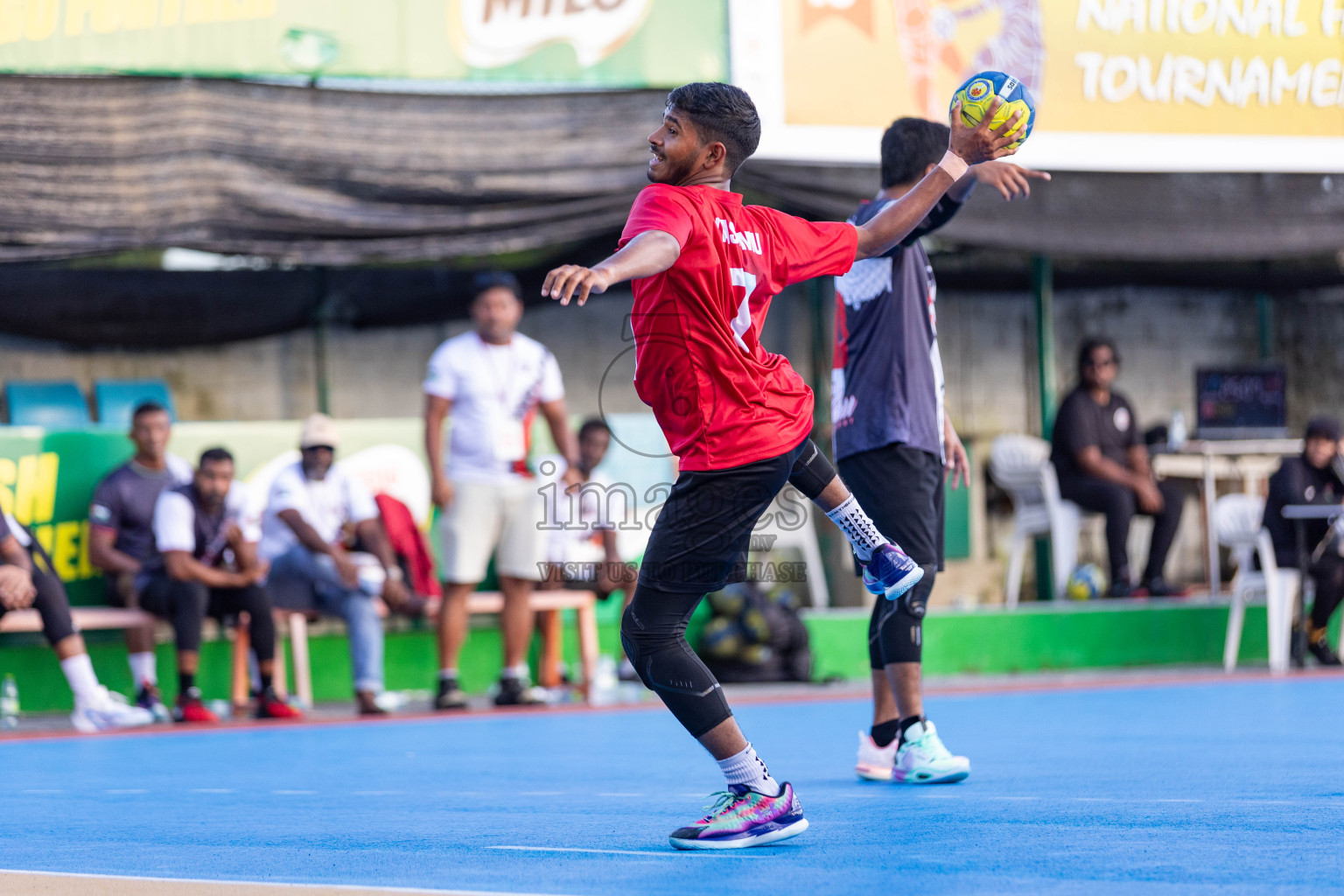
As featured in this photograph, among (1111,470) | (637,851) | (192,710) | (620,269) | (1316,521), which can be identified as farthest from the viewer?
(1111,470)

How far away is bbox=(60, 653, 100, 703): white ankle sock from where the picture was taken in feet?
26.5

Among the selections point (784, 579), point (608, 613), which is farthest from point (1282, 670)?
point (608, 613)

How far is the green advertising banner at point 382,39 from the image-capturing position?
9.73 meters

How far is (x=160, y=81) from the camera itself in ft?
31.4

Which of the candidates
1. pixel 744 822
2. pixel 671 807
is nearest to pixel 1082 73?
pixel 671 807

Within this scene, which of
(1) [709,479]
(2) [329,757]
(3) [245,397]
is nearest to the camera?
(1) [709,479]

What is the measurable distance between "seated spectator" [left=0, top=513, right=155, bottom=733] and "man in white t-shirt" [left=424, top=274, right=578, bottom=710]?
5.62 ft

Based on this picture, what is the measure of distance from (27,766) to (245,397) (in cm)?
605

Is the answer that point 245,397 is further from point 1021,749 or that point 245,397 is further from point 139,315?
point 1021,749

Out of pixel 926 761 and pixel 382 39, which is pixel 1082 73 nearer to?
pixel 382 39

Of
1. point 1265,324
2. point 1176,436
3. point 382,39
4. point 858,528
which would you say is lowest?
point 858,528

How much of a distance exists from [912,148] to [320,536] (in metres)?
4.97

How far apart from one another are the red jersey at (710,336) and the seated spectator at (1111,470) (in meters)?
7.54

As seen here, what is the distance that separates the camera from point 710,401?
12.5ft
